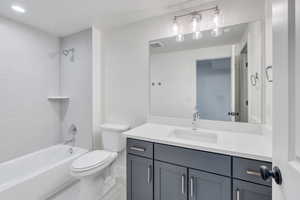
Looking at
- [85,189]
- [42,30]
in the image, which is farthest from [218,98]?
[42,30]

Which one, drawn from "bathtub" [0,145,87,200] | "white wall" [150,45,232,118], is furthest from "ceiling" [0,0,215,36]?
"bathtub" [0,145,87,200]

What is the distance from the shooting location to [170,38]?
1.91 metres

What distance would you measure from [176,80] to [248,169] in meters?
1.21

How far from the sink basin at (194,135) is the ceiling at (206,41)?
1.03m

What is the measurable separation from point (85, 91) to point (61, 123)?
2.87ft

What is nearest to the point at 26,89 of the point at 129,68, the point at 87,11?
the point at 87,11

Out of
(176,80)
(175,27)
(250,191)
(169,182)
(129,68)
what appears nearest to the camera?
(250,191)

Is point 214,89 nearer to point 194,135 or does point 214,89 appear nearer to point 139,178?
point 194,135

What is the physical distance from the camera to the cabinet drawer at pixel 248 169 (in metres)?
1.00

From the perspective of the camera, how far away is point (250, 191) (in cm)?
102

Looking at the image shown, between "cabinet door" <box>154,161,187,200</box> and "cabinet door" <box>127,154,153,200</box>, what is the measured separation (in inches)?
2.5

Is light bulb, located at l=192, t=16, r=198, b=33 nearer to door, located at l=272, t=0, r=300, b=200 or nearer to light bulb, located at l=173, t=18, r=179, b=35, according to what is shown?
light bulb, located at l=173, t=18, r=179, b=35

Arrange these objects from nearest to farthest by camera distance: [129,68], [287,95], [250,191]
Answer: [287,95] < [250,191] < [129,68]

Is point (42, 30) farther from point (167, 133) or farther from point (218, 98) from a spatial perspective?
point (218, 98)
